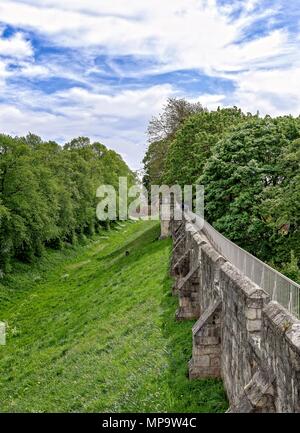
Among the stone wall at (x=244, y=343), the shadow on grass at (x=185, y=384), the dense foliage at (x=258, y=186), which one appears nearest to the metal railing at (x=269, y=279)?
the stone wall at (x=244, y=343)

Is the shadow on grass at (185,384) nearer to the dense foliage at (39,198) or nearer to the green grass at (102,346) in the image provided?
the green grass at (102,346)

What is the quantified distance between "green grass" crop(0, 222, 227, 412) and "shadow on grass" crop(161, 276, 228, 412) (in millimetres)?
25

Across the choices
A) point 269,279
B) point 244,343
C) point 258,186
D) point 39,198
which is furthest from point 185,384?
point 39,198

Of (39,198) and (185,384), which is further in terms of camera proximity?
(39,198)

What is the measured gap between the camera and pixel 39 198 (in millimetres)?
41281

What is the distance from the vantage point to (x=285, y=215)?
20.8 meters

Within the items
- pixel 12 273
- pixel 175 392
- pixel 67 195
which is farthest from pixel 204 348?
pixel 67 195

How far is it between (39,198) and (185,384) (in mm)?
30183

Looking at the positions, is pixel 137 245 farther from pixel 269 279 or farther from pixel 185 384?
pixel 269 279

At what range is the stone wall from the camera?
7582mm

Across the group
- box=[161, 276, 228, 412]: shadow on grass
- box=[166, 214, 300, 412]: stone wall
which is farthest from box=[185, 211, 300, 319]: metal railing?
box=[161, 276, 228, 412]: shadow on grass

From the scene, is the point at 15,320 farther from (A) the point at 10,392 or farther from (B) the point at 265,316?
(B) the point at 265,316

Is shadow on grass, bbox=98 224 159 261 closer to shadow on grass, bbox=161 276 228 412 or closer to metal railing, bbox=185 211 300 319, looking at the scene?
shadow on grass, bbox=161 276 228 412
